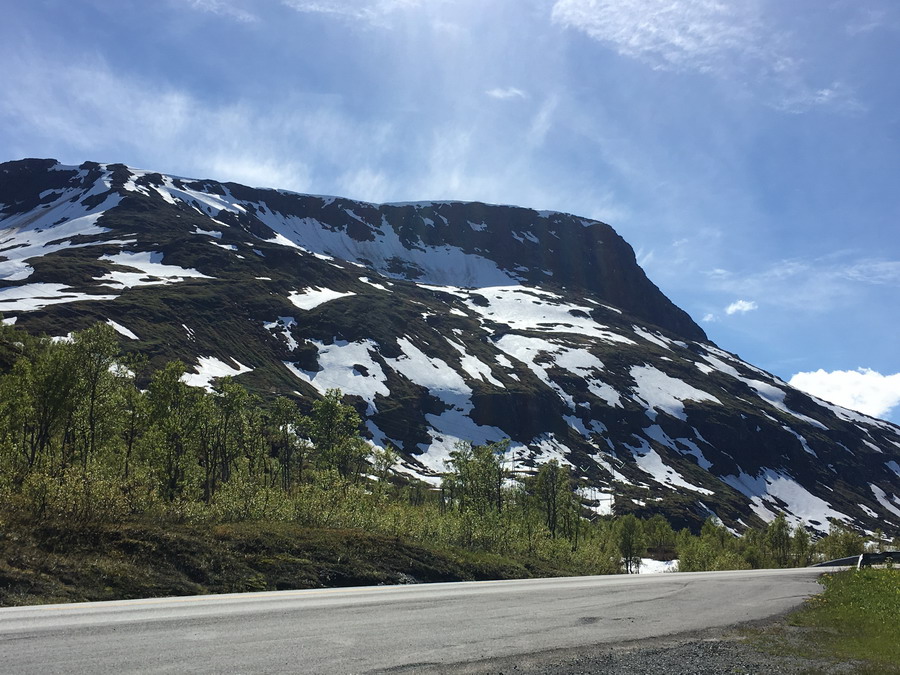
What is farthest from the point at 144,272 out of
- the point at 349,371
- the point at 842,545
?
the point at 842,545

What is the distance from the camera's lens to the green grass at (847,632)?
43.8 feet

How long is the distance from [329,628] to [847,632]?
15137mm

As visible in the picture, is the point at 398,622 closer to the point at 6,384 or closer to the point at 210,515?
the point at 210,515

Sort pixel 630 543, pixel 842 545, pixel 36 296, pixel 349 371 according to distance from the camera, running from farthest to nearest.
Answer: pixel 349 371, pixel 36 296, pixel 630 543, pixel 842 545

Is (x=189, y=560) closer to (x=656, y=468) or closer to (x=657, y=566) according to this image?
(x=657, y=566)

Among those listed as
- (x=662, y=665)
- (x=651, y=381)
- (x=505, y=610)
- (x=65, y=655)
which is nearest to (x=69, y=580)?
(x=65, y=655)

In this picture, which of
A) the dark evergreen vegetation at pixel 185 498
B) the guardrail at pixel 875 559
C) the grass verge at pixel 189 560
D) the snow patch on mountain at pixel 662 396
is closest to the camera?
the grass verge at pixel 189 560

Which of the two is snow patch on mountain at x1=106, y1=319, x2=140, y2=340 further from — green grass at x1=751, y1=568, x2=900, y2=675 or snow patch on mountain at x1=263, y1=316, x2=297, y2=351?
green grass at x1=751, y1=568, x2=900, y2=675

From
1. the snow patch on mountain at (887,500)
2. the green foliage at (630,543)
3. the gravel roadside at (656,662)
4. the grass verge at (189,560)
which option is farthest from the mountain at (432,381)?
the gravel roadside at (656,662)

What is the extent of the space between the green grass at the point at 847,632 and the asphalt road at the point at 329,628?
5.62ft

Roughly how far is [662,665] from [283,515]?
78.5ft

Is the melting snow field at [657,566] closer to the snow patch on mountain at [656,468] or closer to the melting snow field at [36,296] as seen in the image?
the snow patch on mountain at [656,468]

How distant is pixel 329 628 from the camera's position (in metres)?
12.8

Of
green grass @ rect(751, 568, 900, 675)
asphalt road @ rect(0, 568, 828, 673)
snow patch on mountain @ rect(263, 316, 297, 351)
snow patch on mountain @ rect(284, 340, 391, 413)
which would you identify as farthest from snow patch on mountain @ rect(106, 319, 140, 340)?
green grass @ rect(751, 568, 900, 675)
